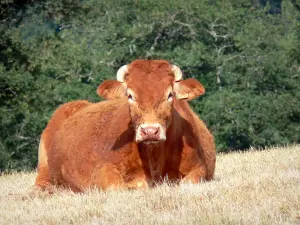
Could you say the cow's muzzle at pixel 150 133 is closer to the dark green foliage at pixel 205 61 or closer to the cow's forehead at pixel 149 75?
the cow's forehead at pixel 149 75

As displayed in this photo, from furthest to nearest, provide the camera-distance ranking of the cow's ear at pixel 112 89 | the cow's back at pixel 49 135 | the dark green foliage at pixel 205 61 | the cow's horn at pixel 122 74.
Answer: the dark green foliage at pixel 205 61, the cow's back at pixel 49 135, the cow's ear at pixel 112 89, the cow's horn at pixel 122 74

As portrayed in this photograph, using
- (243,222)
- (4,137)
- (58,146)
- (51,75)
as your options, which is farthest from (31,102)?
(243,222)

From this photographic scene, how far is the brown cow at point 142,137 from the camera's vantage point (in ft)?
31.8

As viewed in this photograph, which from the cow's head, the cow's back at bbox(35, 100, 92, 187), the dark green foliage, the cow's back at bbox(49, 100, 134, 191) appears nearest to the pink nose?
the cow's head

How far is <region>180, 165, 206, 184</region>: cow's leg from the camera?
33.1ft

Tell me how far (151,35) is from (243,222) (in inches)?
1720

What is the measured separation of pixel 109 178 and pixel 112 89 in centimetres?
115

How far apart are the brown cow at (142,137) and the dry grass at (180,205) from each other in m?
0.48

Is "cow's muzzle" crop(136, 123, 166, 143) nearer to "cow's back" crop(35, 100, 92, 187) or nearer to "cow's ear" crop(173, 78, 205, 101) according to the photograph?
"cow's ear" crop(173, 78, 205, 101)

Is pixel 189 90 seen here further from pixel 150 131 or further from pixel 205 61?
pixel 205 61

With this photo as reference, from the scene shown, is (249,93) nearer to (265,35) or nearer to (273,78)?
(273,78)

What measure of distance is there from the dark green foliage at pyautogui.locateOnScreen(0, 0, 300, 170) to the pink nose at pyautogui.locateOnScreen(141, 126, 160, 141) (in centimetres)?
2825

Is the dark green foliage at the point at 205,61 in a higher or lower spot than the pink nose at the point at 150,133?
lower

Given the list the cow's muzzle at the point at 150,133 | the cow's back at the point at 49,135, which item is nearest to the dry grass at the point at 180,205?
the cow's muzzle at the point at 150,133
